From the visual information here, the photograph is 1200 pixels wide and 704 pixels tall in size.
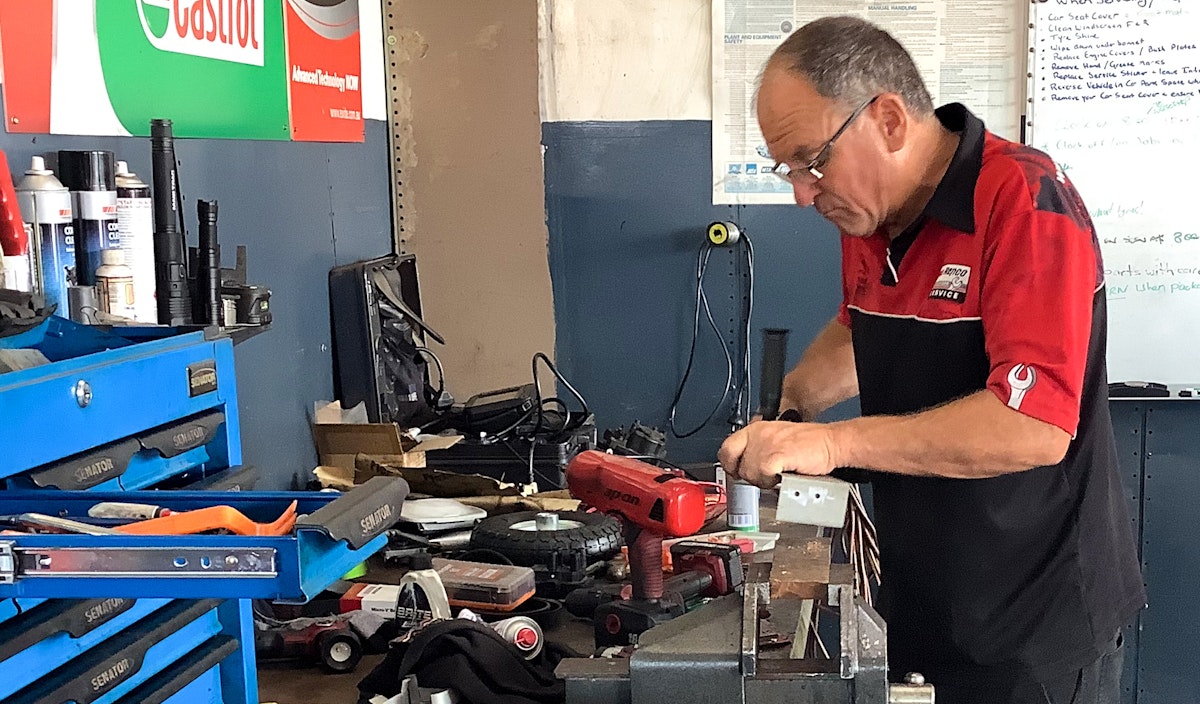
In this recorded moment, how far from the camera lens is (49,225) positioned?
1.34 m

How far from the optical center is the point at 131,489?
1.11 m

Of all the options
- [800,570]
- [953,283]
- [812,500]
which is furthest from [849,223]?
[800,570]

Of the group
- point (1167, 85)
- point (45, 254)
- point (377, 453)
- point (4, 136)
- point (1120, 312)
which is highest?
point (1167, 85)

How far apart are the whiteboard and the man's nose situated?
1.81 m

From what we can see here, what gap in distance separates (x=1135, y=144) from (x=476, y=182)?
5.66 ft

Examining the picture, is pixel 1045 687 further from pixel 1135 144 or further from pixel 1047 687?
pixel 1135 144

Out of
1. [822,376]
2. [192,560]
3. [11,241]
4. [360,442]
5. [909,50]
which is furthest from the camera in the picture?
[909,50]

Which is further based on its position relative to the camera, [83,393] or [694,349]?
[694,349]

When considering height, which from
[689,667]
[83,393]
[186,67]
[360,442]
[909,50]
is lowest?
[360,442]

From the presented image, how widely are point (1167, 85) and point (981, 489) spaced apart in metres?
2.07

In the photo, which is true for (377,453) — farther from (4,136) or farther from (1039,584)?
(1039,584)

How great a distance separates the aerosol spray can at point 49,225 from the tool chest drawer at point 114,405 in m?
0.18

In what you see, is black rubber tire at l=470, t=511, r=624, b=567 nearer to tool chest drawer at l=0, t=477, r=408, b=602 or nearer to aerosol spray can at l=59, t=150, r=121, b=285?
aerosol spray can at l=59, t=150, r=121, b=285

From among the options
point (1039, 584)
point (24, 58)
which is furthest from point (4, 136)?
point (1039, 584)
